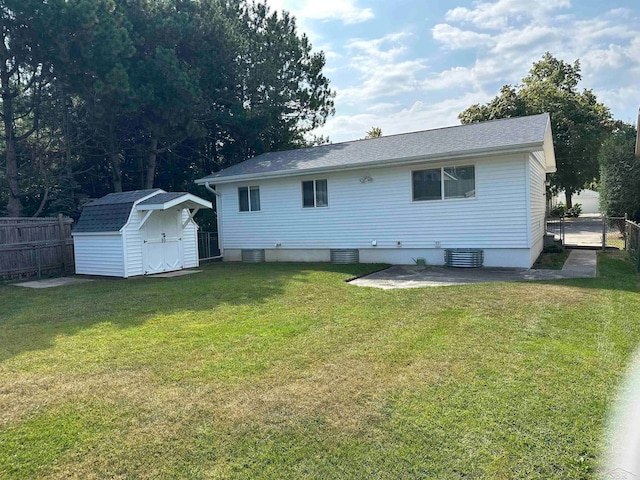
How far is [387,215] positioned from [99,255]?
25.4 feet

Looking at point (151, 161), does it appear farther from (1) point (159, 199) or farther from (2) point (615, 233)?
(2) point (615, 233)

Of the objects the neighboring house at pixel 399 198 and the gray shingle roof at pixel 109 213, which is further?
the gray shingle roof at pixel 109 213

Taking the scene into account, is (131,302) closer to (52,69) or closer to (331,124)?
(52,69)

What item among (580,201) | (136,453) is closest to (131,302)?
(136,453)

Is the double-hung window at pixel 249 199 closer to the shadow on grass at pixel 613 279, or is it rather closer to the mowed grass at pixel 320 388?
the mowed grass at pixel 320 388

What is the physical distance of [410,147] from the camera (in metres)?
11.7

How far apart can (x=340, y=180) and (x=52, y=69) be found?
10.1 m

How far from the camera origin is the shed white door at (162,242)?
11219 millimetres

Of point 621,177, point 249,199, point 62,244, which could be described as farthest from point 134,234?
point 621,177

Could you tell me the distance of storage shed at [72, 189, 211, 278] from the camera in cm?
1075

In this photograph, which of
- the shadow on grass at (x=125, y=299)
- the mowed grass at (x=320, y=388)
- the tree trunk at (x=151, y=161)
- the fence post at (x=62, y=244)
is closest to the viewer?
the mowed grass at (x=320, y=388)

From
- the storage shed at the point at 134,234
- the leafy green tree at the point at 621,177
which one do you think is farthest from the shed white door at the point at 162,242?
the leafy green tree at the point at 621,177

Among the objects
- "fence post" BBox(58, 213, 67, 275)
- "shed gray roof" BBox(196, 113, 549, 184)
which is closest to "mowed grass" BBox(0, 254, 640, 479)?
"shed gray roof" BBox(196, 113, 549, 184)

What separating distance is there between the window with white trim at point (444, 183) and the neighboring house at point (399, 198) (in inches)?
1.0
